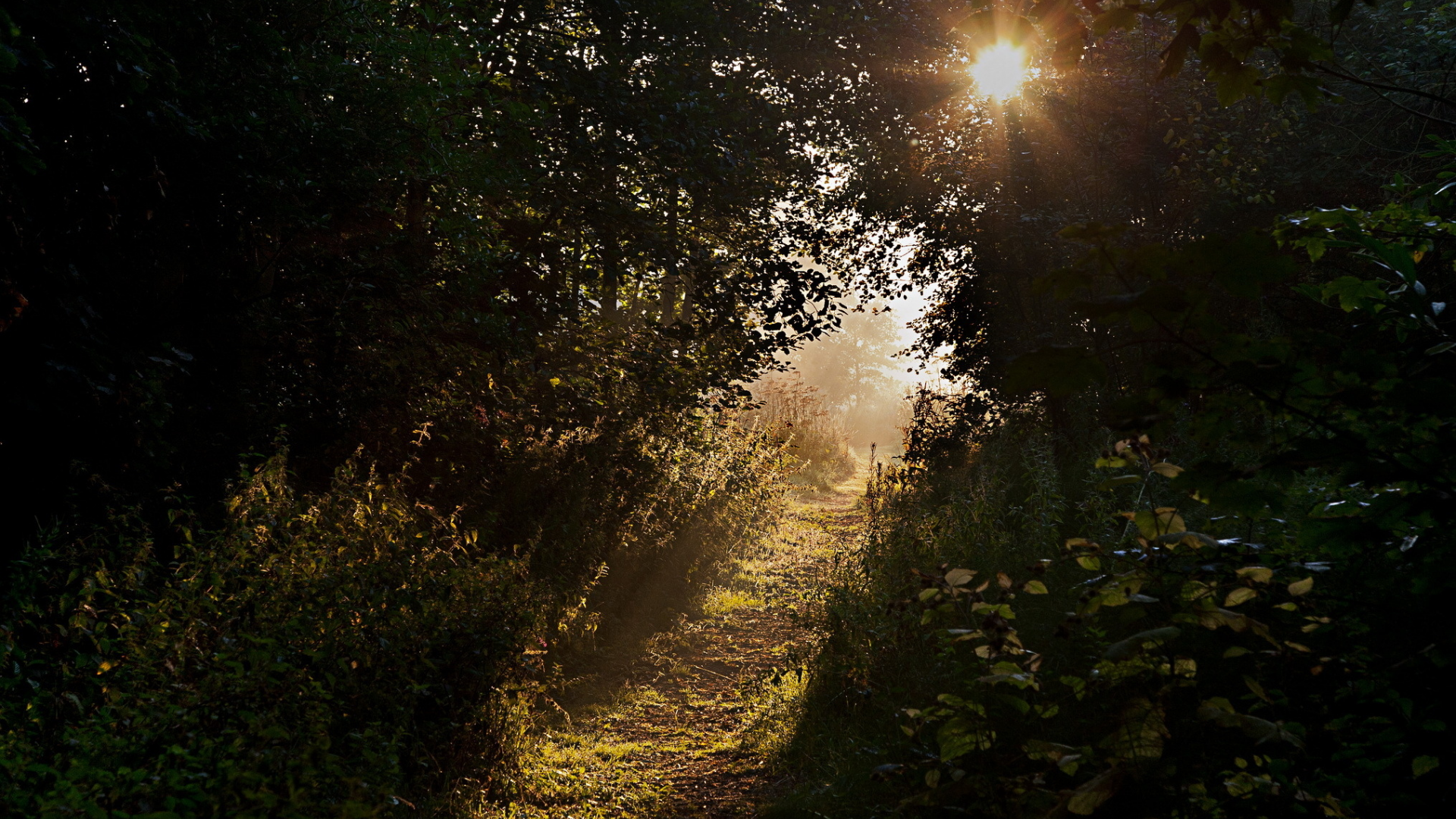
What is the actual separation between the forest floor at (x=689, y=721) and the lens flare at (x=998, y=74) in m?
5.49

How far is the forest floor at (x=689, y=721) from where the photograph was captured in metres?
4.55

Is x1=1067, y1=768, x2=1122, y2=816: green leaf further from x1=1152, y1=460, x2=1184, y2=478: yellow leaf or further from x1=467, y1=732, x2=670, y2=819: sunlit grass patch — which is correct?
x1=467, y1=732, x2=670, y2=819: sunlit grass patch


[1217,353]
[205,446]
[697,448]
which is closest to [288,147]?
[205,446]

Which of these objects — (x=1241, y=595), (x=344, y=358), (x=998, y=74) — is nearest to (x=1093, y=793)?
(x=1241, y=595)

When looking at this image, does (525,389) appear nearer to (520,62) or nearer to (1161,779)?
(520,62)

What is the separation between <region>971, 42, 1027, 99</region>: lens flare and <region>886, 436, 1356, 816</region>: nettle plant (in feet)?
23.3

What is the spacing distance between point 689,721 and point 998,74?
7752 mm

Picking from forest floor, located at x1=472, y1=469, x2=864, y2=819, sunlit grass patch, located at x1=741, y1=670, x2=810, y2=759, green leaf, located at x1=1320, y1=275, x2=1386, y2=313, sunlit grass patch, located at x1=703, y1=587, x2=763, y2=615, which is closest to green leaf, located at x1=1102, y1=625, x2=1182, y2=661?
green leaf, located at x1=1320, y1=275, x2=1386, y2=313

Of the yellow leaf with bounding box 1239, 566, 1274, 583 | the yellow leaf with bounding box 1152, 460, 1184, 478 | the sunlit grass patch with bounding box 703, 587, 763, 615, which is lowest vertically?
the sunlit grass patch with bounding box 703, 587, 763, 615

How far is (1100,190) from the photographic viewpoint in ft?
31.6

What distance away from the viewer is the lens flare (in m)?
9.26

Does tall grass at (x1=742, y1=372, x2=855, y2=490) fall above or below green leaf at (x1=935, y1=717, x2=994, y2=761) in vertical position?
above

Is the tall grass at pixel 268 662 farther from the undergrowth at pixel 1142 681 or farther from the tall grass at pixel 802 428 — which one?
the tall grass at pixel 802 428

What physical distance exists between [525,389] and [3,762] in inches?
206
